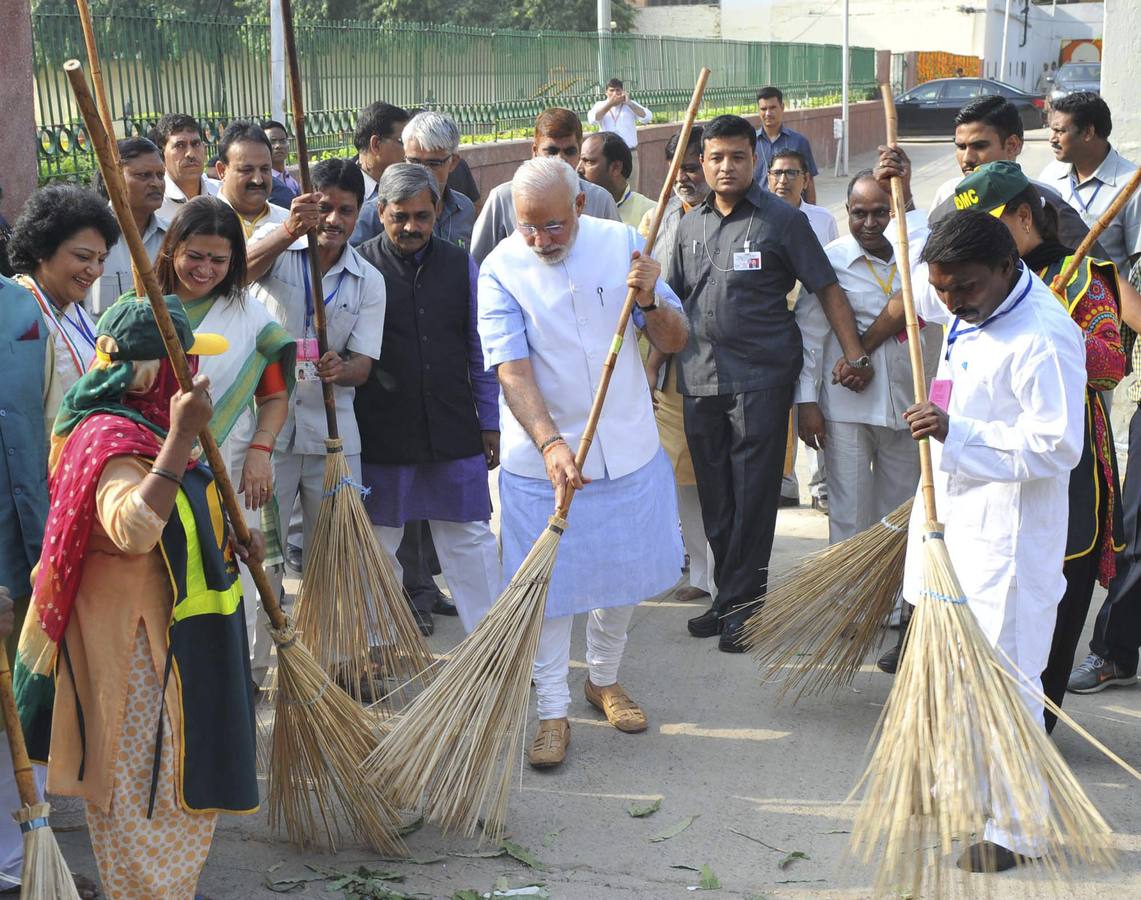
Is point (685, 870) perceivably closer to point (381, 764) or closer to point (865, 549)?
point (381, 764)

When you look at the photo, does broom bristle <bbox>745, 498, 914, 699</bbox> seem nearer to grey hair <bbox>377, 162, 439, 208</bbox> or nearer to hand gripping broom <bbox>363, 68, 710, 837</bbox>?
hand gripping broom <bbox>363, 68, 710, 837</bbox>

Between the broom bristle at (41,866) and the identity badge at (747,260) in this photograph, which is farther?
the identity badge at (747,260)

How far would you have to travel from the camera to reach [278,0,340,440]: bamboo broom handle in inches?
163

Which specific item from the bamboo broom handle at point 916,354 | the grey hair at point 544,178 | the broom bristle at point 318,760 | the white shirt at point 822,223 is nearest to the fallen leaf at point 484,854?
the broom bristle at point 318,760

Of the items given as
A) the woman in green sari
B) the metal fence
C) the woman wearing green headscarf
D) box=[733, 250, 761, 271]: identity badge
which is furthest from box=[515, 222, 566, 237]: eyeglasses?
the metal fence

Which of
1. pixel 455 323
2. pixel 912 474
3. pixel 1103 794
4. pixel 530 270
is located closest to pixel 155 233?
pixel 455 323

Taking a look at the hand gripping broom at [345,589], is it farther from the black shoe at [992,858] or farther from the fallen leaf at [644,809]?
the black shoe at [992,858]

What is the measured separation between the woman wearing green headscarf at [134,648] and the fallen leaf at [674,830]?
1223mm

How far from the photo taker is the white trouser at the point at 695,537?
5.74 metres

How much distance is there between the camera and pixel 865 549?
4441 millimetres

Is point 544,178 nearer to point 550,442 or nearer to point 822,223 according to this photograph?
point 550,442

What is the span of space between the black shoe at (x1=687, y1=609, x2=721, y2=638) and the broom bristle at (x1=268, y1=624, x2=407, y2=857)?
6.24 feet

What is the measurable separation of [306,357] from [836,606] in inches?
77.9

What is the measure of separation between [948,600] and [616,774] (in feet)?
4.42
